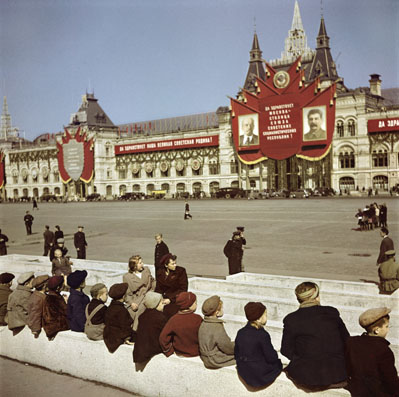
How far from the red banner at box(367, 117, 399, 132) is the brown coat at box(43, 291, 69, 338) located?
61.5m

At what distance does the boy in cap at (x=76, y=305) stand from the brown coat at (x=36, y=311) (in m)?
0.47

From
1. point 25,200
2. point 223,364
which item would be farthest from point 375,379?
point 25,200

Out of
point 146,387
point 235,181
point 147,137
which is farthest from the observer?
point 147,137

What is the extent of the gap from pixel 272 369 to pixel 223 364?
659mm

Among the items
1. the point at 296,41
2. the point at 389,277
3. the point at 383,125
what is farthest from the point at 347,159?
the point at 389,277

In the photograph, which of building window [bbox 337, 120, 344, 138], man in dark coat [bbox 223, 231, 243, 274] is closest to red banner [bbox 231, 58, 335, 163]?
building window [bbox 337, 120, 344, 138]

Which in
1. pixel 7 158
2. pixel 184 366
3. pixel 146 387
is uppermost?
pixel 7 158

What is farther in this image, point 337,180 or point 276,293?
point 337,180

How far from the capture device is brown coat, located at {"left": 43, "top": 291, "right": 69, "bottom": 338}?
741cm

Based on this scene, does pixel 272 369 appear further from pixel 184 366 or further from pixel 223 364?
pixel 184 366

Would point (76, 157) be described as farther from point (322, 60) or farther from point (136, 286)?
point (136, 286)

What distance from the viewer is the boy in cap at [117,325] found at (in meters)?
6.72

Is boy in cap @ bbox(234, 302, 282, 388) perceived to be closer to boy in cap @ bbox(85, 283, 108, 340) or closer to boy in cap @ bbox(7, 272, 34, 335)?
boy in cap @ bbox(85, 283, 108, 340)

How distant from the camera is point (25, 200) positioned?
97.8 metres
